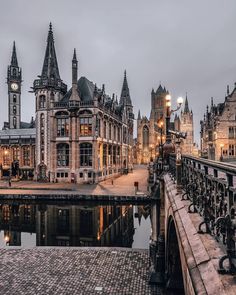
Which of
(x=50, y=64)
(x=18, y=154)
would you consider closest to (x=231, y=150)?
(x=50, y=64)

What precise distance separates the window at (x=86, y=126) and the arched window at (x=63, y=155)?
409 centimetres

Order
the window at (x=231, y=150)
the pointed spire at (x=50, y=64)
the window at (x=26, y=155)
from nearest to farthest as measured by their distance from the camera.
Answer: the pointed spire at (x=50, y=64) → the window at (x=231, y=150) → the window at (x=26, y=155)

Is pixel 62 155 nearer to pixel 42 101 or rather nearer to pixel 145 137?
pixel 42 101

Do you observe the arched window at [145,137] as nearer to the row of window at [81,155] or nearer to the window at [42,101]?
the row of window at [81,155]

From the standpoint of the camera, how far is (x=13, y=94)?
7881 cm

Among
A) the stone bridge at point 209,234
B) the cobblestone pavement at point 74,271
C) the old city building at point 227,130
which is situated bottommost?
the cobblestone pavement at point 74,271

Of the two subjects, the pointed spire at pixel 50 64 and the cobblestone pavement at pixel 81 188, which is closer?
the cobblestone pavement at pixel 81 188

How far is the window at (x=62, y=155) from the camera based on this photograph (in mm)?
42250

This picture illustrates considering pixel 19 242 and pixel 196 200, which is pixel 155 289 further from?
pixel 19 242

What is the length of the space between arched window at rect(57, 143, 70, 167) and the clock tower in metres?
41.8

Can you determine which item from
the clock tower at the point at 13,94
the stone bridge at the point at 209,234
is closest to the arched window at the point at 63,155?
the stone bridge at the point at 209,234

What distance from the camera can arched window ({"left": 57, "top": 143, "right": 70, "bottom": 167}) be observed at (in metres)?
42.2

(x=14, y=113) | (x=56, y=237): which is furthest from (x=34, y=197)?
(x=14, y=113)

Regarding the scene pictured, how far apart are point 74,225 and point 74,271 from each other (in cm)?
1072
